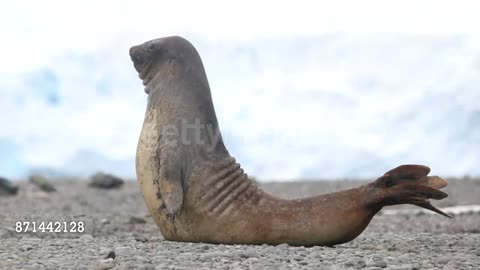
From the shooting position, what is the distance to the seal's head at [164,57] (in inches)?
306

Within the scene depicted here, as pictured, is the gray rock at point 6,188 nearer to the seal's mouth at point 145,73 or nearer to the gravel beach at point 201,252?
the gravel beach at point 201,252

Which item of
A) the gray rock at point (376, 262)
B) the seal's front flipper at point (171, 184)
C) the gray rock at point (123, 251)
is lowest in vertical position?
the gray rock at point (376, 262)

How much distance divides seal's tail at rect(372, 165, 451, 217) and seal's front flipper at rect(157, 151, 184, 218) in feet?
5.72

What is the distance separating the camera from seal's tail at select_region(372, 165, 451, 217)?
6.92 meters

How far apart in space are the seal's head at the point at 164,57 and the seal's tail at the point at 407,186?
7.26 feet

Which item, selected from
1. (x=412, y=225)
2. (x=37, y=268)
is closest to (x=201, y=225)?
(x=37, y=268)

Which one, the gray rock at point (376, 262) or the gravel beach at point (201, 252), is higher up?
the gravel beach at point (201, 252)

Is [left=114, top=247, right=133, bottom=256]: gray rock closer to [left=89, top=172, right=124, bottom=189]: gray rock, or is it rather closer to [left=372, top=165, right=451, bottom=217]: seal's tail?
[left=372, top=165, right=451, bottom=217]: seal's tail

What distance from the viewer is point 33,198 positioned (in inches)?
655

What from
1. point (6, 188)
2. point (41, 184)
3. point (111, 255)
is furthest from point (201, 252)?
point (41, 184)

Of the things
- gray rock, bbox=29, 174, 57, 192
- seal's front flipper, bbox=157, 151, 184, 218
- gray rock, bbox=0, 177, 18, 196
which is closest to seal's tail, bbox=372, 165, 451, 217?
seal's front flipper, bbox=157, 151, 184, 218

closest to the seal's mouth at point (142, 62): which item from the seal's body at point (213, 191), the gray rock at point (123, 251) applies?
the seal's body at point (213, 191)

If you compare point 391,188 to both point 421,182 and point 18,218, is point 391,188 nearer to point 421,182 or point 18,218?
point 421,182

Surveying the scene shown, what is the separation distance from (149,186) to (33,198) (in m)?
9.92
